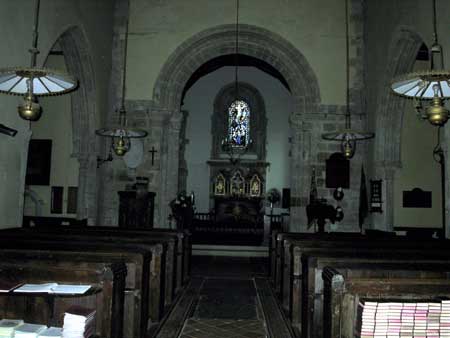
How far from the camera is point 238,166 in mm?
17672

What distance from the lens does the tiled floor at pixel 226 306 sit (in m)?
4.36

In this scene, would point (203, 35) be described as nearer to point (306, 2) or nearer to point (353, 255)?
point (306, 2)

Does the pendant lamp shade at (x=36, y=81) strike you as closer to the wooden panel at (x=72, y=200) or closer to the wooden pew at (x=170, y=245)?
the wooden pew at (x=170, y=245)

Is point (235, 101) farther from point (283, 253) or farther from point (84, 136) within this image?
point (283, 253)

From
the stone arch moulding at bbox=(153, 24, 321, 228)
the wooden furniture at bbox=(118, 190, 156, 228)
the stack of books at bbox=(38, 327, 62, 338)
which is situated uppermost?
the stone arch moulding at bbox=(153, 24, 321, 228)

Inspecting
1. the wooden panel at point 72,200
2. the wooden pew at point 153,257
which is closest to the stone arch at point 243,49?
the wooden panel at point 72,200

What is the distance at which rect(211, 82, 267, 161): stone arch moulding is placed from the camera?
18188 millimetres

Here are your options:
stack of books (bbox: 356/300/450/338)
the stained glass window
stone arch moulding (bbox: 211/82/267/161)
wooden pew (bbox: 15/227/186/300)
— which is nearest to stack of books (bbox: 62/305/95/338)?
stack of books (bbox: 356/300/450/338)

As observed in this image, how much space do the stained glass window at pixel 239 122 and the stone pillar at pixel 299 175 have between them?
7.99 metres

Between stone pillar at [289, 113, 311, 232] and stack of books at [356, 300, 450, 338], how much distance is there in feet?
24.3

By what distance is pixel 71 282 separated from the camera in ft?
8.97

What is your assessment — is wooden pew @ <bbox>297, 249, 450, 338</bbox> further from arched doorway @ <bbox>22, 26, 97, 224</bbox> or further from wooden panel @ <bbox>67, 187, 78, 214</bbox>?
wooden panel @ <bbox>67, 187, 78, 214</bbox>

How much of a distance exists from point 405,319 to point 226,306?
3.16 meters

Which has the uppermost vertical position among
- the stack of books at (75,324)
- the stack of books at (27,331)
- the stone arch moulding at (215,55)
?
the stone arch moulding at (215,55)
